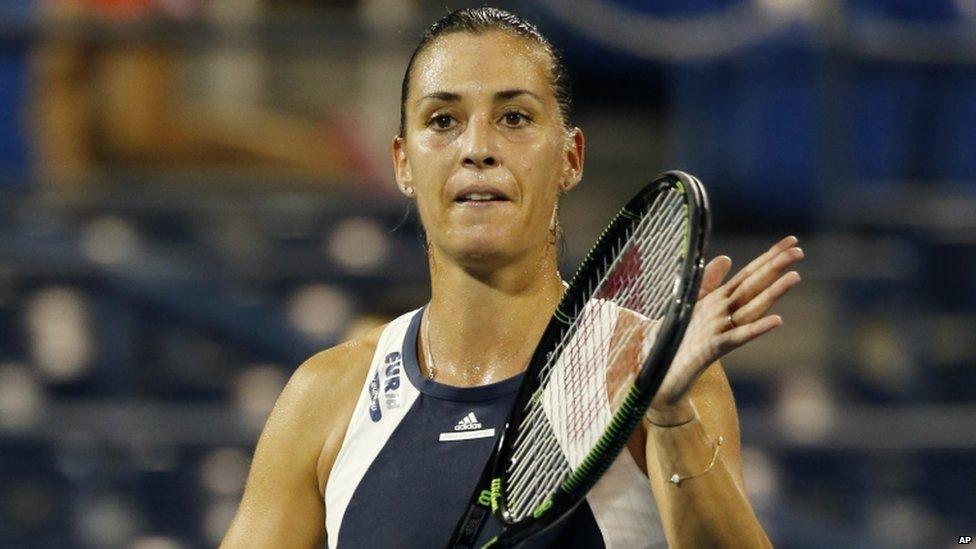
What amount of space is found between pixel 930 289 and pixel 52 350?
8.75ft

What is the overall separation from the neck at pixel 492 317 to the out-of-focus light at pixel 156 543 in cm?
242

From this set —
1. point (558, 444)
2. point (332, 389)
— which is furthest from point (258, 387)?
point (558, 444)

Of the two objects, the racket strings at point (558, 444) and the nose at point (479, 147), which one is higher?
the nose at point (479, 147)

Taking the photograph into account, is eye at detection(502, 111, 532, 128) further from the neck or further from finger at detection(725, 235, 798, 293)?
finger at detection(725, 235, 798, 293)

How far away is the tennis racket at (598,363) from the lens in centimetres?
192

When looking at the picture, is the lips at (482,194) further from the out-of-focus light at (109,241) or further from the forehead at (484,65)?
the out-of-focus light at (109,241)

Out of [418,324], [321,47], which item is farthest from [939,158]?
[418,324]

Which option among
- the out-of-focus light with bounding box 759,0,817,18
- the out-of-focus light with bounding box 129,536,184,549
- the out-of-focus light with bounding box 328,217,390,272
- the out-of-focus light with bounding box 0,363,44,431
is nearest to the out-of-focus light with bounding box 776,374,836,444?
the out-of-focus light with bounding box 759,0,817,18

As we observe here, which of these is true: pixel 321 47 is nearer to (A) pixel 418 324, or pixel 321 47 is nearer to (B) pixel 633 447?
(A) pixel 418 324

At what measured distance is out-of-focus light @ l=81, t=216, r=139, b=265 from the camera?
5.10m

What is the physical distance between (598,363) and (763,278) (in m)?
0.33

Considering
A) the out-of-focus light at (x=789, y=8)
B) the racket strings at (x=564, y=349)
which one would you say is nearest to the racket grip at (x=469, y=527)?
the racket strings at (x=564, y=349)

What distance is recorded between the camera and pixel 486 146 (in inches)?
93.9

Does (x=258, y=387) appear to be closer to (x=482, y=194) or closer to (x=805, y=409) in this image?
(x=805, y=409)
